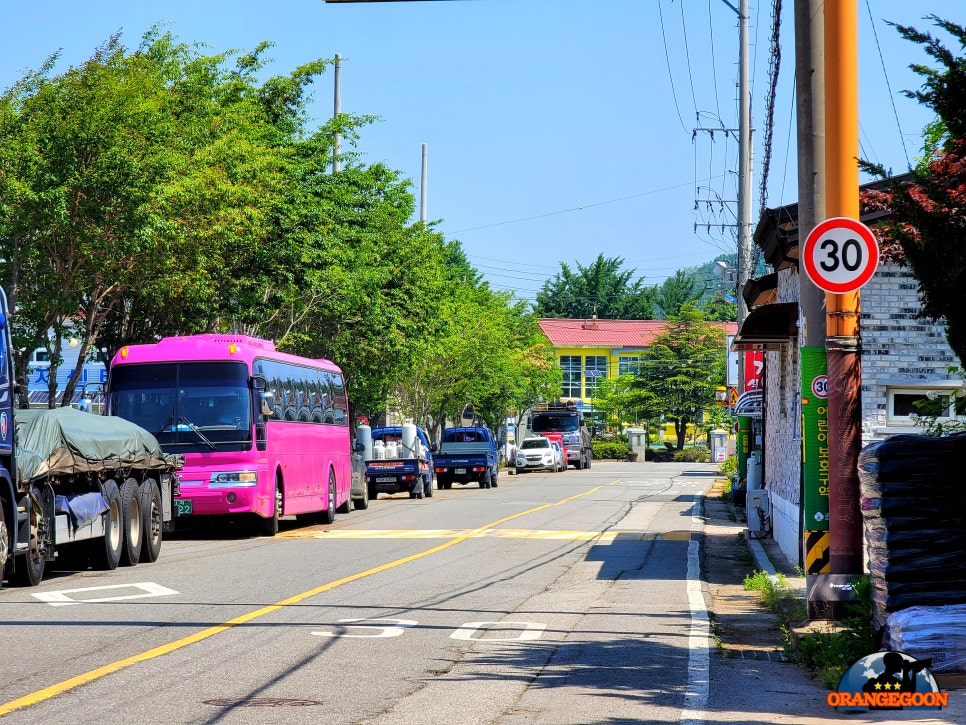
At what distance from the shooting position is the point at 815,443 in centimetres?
1102

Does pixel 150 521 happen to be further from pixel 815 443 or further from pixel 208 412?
pixel 815 443

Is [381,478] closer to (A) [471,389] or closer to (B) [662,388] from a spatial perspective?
(A) [471,389]

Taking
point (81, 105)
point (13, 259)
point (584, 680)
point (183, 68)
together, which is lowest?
point (584, 680)

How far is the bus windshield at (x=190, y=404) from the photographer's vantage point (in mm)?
20969

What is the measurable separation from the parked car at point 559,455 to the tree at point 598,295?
204 feet

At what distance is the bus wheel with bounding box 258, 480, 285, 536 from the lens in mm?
22109

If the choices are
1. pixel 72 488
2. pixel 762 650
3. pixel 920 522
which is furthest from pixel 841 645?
pixel 72 488

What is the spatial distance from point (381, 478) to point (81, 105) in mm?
17672

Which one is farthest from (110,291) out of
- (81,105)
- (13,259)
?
(81,105)

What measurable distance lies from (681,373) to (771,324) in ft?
238

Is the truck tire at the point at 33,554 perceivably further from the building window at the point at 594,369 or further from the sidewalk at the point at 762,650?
the building window at the point at 594,369

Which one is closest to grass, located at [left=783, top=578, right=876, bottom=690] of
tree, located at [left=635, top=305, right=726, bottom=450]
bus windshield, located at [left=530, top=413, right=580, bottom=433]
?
bus windshield, located at [left=530, top=413, right=580, bottom=433]

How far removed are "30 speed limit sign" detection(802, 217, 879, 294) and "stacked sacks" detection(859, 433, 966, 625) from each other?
178 cm

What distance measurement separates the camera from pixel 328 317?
36531mm
